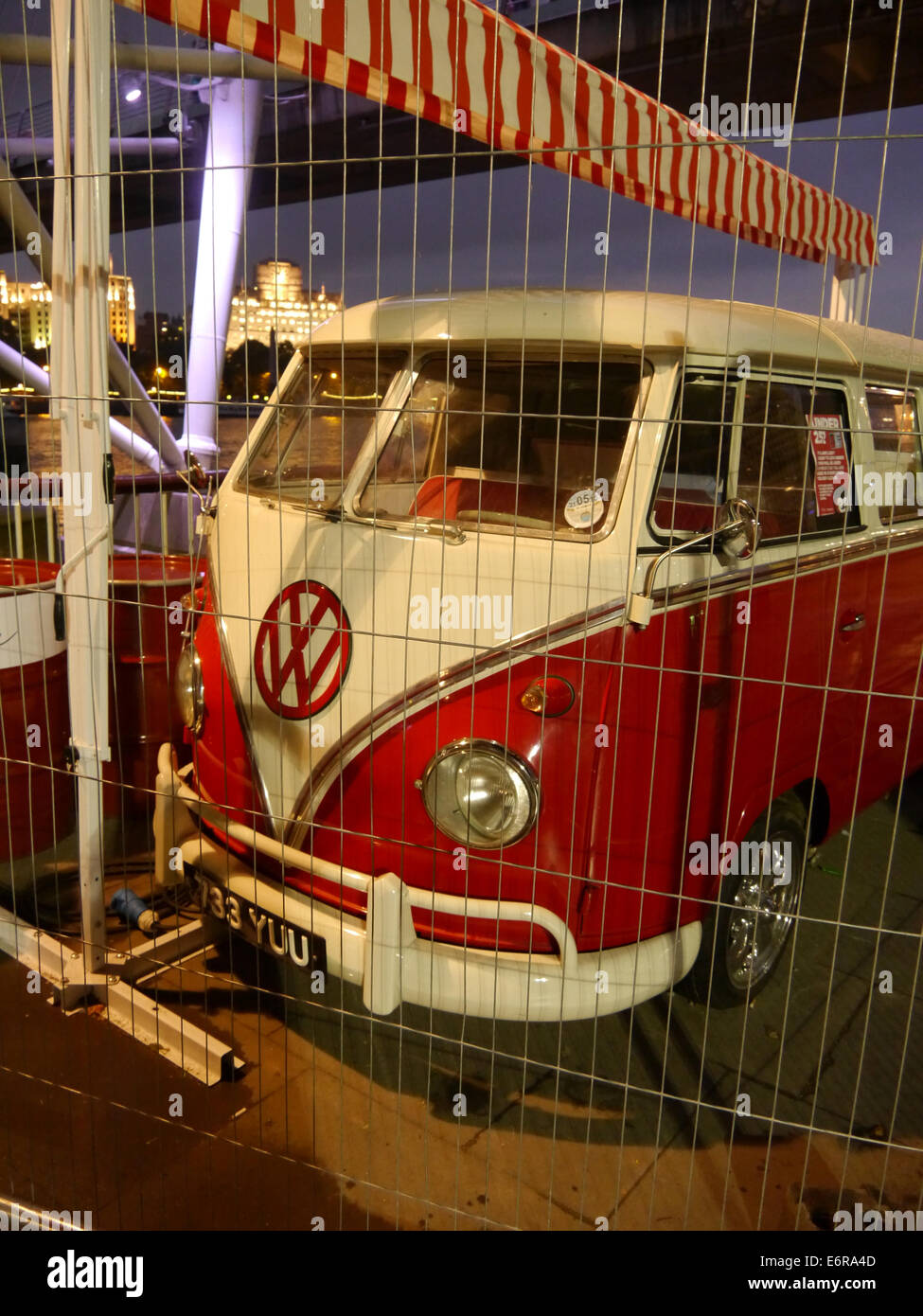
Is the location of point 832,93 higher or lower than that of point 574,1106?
higher

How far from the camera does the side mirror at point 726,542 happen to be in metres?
2.56

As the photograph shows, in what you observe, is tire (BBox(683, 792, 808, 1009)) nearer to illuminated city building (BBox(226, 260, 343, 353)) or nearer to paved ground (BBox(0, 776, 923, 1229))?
paved ground (BBox(0, 776, 923, 1229))

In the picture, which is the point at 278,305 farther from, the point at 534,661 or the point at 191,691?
the point at 191,691

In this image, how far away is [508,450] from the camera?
3.08 meters

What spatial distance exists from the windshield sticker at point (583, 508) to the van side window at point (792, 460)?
49 centimetres

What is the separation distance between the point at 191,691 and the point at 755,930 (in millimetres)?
2051

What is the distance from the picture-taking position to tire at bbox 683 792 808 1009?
2.98 m

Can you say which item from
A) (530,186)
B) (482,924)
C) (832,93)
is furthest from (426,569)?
(832,93)

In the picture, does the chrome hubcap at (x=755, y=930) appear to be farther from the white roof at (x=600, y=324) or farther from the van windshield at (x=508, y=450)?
the white roof at (x=600, y=324)

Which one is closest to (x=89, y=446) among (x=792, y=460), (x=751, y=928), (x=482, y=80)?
(x=792, y=460)

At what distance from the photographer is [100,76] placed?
2785 mm

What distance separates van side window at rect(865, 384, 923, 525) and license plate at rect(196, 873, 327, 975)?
8.30 feet
